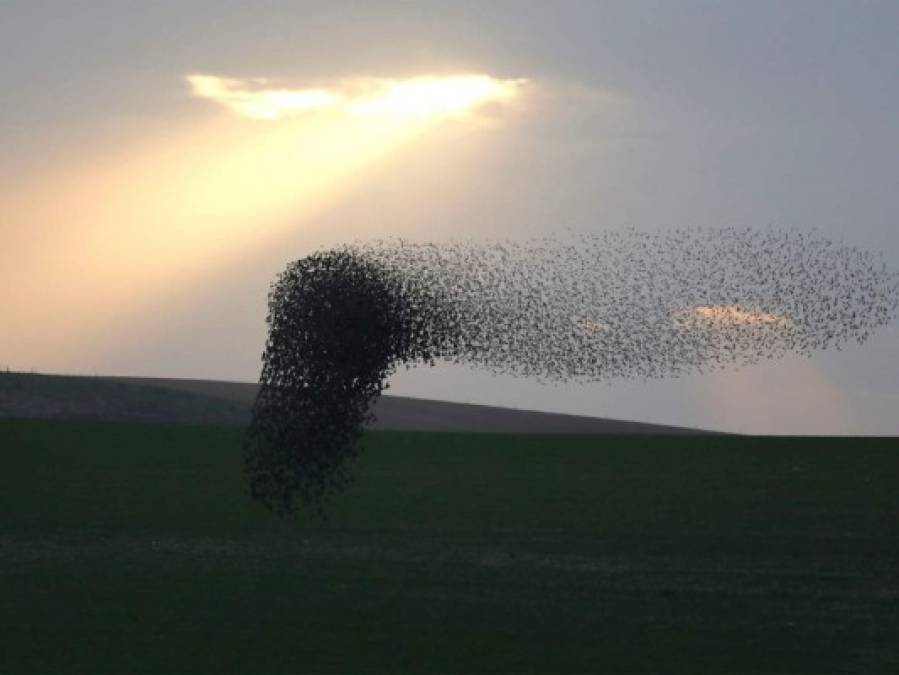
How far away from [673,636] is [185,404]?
5344cm

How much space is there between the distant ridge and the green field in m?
17.3

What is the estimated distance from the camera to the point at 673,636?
70.6 ft

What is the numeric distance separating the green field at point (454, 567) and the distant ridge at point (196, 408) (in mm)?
17275

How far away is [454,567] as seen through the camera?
28125 mm

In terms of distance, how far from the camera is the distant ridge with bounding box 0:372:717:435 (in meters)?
69.7

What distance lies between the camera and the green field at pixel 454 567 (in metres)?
20.1

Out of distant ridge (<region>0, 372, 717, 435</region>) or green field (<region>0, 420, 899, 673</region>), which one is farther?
distant ridge (<region>0, 372, 717, 435</region>)

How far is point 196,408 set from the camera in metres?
72.1

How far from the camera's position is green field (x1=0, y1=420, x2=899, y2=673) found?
20.1 m

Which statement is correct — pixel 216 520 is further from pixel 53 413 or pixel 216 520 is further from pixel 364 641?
pixel 53 413

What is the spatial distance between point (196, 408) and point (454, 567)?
45588 millimetres

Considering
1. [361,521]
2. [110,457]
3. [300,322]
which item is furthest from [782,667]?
[110,457]

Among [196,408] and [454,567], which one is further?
[196,408]

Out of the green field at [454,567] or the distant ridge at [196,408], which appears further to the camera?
the distant ridge at [196,408]
